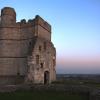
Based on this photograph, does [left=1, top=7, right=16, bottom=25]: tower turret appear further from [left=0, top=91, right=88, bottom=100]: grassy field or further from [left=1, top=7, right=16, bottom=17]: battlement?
[left=0, top=91, right=88, bottom=100]: grassy field

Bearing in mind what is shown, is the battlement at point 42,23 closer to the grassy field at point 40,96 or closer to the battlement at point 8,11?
the battlement at point 8,11

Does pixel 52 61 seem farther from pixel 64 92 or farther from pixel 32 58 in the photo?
pixel 64 92

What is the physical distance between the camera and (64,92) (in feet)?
63.8

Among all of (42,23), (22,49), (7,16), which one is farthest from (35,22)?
(7,16)

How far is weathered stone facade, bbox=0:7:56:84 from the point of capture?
25156mm

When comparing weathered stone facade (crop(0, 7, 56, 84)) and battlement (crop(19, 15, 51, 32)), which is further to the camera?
battlement (crop(19, 15, 51, 32))

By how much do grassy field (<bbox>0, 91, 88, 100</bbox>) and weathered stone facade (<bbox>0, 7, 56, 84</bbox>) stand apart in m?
5.05

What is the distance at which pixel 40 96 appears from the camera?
18.6 metres

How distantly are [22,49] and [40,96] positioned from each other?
9.63 metres

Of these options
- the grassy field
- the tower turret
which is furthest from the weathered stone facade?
the grassy field

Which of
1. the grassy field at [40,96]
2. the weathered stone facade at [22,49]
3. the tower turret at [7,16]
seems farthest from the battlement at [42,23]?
the grassy field at [40,96]

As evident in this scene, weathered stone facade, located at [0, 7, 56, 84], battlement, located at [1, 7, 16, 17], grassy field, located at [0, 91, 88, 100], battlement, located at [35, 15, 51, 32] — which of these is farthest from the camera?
battlement, located at [1, 7, 16, 17]

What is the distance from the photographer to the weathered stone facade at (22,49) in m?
25.2

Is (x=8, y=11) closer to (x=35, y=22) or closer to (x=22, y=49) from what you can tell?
(x=35, y=22)
